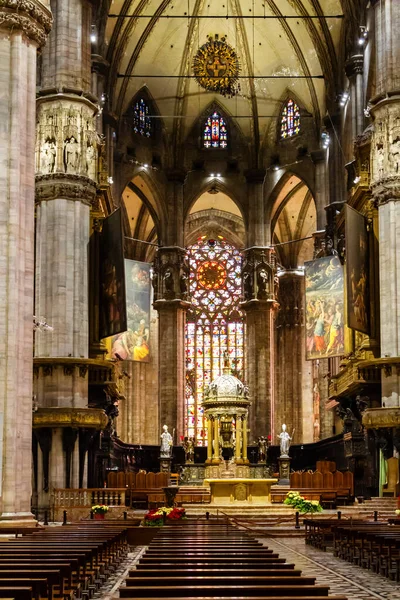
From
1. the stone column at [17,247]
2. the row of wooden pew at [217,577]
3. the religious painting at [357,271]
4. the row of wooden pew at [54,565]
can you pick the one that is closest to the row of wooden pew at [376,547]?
the row of wooden pew at [54,565]

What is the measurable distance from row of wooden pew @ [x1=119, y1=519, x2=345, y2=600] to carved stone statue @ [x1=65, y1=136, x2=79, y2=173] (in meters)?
29.6

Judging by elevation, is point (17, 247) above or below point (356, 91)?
below

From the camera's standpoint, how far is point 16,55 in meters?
23.7

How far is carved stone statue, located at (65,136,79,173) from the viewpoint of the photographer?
40000mm

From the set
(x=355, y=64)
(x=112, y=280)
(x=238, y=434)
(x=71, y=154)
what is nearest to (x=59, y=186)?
(x=71, y=154)

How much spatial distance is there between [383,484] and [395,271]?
7789mm

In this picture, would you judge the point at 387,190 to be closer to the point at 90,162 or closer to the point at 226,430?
the point at 90,162

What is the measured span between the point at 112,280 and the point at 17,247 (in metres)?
18.7

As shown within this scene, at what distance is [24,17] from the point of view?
78.5 feet

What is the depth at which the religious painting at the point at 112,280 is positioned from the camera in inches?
1626

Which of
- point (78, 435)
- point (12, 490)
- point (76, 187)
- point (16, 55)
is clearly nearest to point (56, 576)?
point (12, 490)

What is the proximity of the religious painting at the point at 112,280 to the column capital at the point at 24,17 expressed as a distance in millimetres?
17043

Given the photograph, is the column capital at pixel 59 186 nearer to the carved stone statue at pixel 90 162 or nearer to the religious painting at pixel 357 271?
the carved stone statue at pixel 90 162

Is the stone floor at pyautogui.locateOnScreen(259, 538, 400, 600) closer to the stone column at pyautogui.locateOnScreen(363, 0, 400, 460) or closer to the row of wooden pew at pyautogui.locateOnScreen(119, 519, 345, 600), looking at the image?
the row of wooden pew at pyautogui.locateOnScreen(119, 519, 345, 600)
